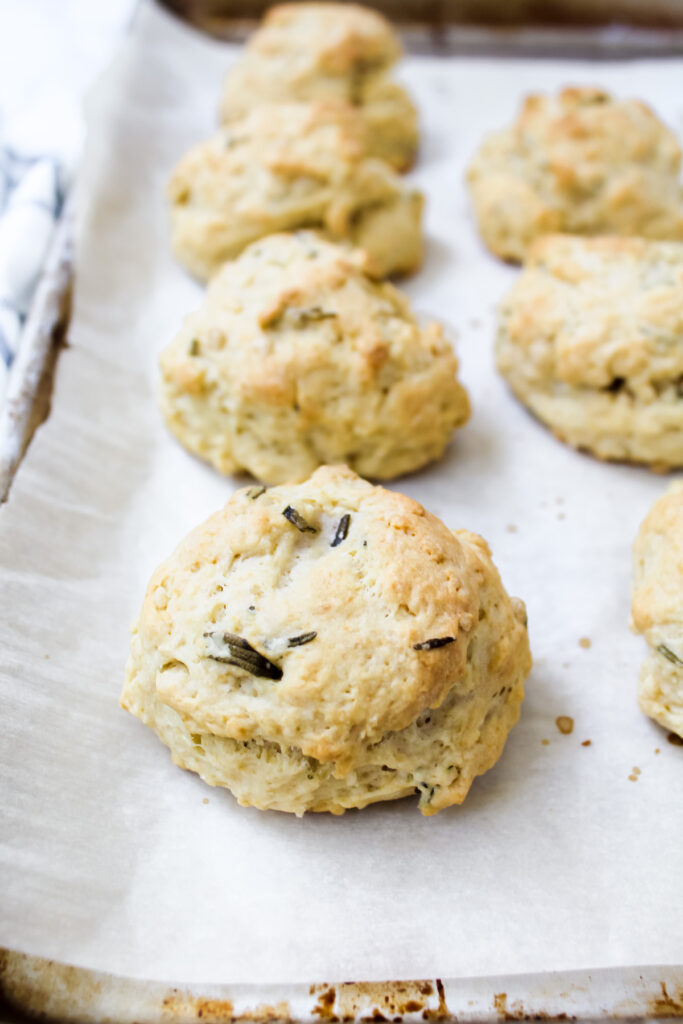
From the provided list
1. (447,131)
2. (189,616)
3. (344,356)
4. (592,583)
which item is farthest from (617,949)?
(447,131)

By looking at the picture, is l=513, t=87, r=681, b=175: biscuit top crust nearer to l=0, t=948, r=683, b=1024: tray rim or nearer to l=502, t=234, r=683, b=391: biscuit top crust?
l=502, t=234, r=683, b=391: biscuit top crust

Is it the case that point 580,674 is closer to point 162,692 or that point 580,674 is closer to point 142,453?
point 162,692

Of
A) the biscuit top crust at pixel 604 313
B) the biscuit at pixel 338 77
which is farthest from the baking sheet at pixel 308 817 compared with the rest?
the biscuit at pixel 338 77

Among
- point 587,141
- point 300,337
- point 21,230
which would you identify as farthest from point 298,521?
point 587,141

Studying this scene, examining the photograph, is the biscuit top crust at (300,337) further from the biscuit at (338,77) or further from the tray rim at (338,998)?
the tray rim at (338,998)

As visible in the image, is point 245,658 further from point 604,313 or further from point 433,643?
point 604,313

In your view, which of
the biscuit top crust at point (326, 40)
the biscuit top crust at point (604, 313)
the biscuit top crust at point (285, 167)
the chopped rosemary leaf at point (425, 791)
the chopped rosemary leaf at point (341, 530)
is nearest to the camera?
the chopped rosemary leaf at point (425, 791)
